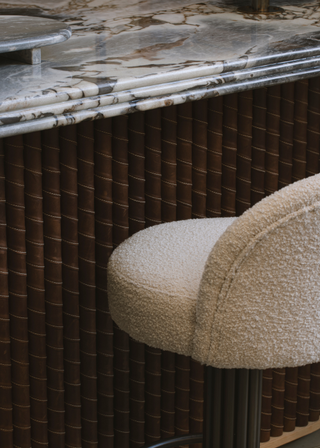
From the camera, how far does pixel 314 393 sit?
178 centimetres

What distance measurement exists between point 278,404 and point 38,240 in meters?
0.91

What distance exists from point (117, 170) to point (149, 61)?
Result: 230 millimetres

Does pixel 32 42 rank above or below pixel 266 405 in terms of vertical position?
above

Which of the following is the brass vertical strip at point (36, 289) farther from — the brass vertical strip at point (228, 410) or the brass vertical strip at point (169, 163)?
the brass vertical strip at point (228, 410)

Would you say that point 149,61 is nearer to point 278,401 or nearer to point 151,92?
point 151,92

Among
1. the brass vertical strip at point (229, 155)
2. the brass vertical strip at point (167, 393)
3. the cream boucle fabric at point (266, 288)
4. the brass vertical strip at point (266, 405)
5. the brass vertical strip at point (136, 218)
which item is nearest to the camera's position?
the cream boucle fabric at point (266, 288)

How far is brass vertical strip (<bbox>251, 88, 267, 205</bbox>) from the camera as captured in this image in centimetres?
140

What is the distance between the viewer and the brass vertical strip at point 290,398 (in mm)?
1720

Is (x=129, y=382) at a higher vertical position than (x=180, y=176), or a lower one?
lower

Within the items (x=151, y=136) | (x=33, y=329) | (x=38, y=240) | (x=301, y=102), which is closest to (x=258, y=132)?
(x=301, y=102)

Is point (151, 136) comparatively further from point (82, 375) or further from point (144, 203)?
point (82, 375)

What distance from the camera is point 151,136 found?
50.2 inches

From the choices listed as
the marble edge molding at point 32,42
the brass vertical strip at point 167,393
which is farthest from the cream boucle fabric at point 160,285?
the brass vertical strip at point 167,393

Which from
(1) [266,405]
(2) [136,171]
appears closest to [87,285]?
(2) [136,171]
